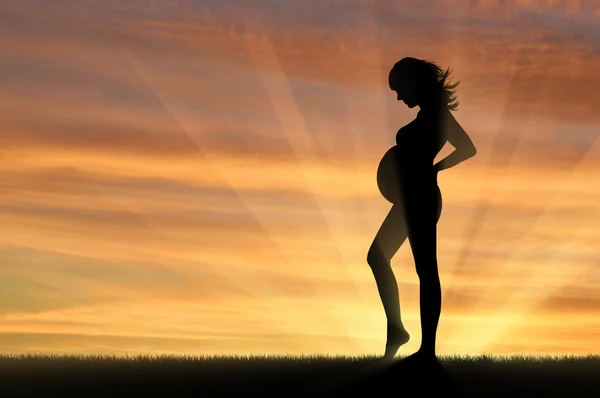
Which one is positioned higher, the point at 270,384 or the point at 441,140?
the point at 441,140

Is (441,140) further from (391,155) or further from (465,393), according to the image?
(465,393)

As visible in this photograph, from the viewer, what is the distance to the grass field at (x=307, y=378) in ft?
38.9

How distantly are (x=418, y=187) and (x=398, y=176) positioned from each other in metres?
0.31

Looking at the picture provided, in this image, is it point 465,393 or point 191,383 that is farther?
point 191,383

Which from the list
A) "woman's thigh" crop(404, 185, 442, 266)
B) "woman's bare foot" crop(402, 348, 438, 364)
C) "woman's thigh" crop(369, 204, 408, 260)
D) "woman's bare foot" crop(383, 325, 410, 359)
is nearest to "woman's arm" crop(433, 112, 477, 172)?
"woman's thigh" crop(404, 185, 442, 266)

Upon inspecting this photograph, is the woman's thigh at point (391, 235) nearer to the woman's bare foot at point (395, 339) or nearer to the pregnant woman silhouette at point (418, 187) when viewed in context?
the pregnant woman silhouette at point (418, 187)

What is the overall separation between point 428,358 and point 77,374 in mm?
5155

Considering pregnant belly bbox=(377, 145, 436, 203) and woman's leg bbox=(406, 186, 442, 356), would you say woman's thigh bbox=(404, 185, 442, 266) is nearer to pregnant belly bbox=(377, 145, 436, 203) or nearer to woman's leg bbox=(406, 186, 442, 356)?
woman's leg bbox=(406, 186, 442, 356)

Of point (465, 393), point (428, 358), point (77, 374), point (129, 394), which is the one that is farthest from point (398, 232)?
point (77, 374)

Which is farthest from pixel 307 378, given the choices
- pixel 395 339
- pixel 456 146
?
pixel 456 146

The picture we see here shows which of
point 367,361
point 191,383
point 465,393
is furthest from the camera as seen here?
point 367,361

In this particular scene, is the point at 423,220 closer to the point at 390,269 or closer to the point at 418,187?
the point at 418,187

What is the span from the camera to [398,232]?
13.5m

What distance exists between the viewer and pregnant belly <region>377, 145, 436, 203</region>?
13281 mm
